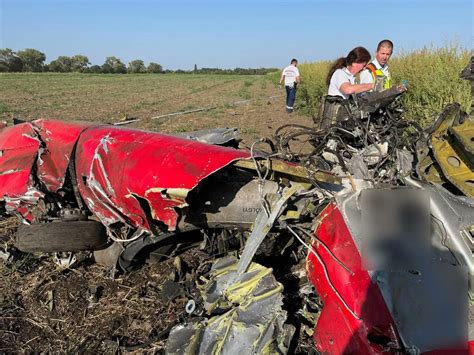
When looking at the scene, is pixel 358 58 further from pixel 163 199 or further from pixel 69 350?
pixel 69 350

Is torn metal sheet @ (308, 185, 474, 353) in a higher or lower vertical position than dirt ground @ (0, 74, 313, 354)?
higher

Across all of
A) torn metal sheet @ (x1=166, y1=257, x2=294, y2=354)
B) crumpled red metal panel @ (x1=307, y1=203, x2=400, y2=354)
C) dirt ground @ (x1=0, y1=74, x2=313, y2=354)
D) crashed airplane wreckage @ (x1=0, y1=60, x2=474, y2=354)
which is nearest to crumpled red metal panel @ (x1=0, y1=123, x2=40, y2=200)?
crashed airplane wreckage @ (x1=0, y1=60, x2=474, y2=354)

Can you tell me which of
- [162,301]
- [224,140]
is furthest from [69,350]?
[224,140]

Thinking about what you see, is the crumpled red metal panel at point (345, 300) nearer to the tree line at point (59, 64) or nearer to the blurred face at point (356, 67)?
the blurred face at point (356, 67)

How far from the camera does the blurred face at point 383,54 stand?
5.04 meters

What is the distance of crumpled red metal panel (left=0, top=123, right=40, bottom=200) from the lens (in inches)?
104

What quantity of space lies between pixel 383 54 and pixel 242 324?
4.11 metres

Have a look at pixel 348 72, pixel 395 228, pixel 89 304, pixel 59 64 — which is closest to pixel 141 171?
pixel 89 304

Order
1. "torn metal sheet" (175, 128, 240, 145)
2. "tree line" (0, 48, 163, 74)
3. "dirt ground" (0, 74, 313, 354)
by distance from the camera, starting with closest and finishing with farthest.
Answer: "dirt ground" (0, 74, 313, 354) → "torn metal sheet" (175, 128, 240, 145) → "tree line" (0, 48, 163, 74)

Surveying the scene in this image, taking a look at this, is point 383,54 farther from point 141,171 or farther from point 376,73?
point 141,171

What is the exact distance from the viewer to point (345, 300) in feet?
6.57

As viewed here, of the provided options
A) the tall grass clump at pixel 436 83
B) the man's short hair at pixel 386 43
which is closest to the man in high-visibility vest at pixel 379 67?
the man's short hair at pixel 386 43

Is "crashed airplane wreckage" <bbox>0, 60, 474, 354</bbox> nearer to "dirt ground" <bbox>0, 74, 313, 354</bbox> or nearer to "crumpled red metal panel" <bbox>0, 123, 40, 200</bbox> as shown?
"crumpled red metal panel" <bbox>0, 123, 40, 200</bbox>

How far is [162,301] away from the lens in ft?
9.75
